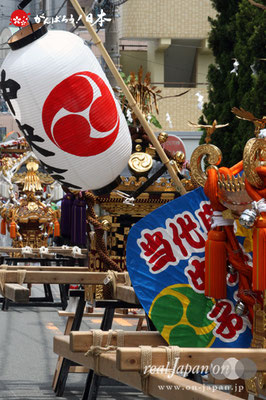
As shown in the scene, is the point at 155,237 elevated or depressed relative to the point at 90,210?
elevated

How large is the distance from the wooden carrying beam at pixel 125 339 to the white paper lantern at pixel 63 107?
2967 millimetres

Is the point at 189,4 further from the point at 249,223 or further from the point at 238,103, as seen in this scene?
the point at 249,223

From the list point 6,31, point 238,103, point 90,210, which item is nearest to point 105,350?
point 90,210

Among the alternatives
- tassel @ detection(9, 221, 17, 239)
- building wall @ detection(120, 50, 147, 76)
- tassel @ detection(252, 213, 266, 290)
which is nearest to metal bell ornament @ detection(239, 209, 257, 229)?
tassel @ detection(252, 213, 266, 290)

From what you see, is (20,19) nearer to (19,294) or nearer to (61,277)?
(61,277)

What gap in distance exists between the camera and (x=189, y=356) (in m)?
4.59

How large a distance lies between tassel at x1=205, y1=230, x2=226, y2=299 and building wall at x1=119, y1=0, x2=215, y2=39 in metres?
23.1

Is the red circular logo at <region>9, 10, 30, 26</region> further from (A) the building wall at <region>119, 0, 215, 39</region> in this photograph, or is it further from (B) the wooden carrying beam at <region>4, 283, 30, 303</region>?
(A) the building wall at <region>119, 0, 215, 39</region>

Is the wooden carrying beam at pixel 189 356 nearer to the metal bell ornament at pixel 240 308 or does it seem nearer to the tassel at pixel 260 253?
the tassel at pixel 260 253

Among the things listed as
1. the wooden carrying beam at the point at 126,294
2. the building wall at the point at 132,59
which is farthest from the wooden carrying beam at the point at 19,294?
the building wall at the point at 132,59

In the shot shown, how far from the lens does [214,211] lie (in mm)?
5422

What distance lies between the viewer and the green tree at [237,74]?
54.3ft

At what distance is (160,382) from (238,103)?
580 inches

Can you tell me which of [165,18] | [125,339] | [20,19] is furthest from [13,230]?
[165,18]
